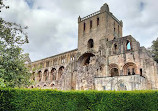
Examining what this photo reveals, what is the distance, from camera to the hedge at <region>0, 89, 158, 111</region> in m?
9.13

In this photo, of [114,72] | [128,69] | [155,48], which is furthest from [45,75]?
[155,48]

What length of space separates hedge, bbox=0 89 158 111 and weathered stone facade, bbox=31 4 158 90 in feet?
21.8

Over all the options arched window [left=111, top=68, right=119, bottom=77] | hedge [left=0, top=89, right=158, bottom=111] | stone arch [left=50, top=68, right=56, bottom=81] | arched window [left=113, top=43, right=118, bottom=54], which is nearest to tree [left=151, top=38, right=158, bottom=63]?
arched window [left=111, top=68, right=119, bottom=77]

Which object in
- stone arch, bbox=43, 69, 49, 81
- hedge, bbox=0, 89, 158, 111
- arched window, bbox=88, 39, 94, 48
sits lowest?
hedge, bbox=0, 89, 158, 111

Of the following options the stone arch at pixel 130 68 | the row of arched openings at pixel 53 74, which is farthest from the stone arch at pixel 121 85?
the row of arched openings at pixel 53 74

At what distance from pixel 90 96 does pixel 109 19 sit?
2172cm

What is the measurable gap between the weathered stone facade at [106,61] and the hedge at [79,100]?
6652 mm

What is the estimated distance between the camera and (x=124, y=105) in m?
10.0

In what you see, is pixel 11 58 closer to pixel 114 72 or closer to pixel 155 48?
pixel 114 72

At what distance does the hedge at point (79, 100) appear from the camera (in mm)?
9133

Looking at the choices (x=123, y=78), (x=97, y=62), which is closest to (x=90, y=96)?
(x=123, y=78)

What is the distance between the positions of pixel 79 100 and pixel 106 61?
16183 millimetres

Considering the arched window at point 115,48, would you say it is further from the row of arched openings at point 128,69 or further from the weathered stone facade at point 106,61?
the row of arched openings at point 128,69

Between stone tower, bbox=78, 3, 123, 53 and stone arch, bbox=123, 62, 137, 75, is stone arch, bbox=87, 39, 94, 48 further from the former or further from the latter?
stone arch, bbox=123, 62, 137, 75
